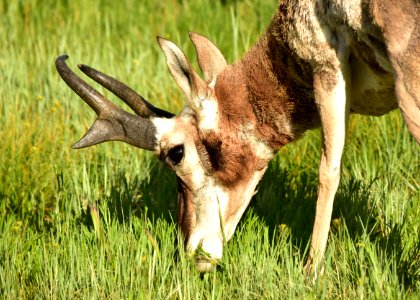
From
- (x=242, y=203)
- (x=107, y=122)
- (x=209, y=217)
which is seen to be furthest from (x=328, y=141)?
(x=107, y=122)

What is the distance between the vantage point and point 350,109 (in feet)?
18.2

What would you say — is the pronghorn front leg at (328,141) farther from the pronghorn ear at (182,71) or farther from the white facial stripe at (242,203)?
the pronghorn ear at (182,71)

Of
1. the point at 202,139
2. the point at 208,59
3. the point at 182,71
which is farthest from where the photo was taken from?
the point at 208,59

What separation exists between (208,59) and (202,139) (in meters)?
0.54

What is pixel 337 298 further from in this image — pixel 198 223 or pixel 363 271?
pixel 198 223

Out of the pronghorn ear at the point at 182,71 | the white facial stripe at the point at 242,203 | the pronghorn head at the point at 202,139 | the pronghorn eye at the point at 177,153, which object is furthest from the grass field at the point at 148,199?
the pronghorn ear at the point at 182,71

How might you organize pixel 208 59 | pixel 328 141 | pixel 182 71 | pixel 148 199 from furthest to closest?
pixel 148 199, pixel 208 59, pixel 182 71, pixel 328 141

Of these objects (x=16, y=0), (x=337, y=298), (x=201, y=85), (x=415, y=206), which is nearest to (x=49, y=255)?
(x=201, y=85)

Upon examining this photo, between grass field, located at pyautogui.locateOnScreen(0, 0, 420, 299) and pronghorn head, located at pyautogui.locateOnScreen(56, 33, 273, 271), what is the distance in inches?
6.3

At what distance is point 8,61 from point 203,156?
3236 mm

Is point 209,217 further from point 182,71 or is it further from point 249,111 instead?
point 182,71

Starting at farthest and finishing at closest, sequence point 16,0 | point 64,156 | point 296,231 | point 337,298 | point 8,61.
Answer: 1. point 16,0
2. point 8,61
3. point 64,156
4. point 296,231
5. point 337,298

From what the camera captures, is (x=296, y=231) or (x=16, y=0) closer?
(x=296, y=231)

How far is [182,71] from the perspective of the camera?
5.57 m
